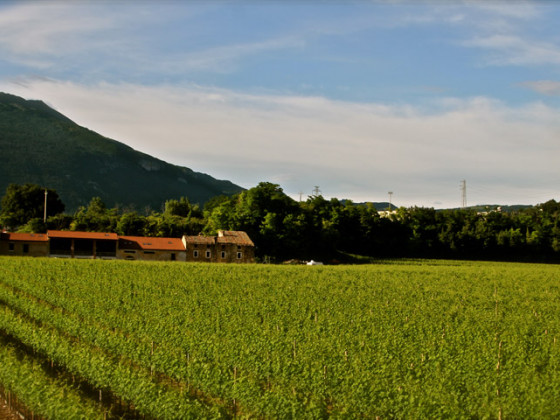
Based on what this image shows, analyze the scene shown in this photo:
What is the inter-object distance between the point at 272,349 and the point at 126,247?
43128mm

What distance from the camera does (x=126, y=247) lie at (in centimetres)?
6147

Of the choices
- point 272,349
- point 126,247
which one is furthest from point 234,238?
point 272,349

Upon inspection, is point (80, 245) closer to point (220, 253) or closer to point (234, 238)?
point (220, 253)

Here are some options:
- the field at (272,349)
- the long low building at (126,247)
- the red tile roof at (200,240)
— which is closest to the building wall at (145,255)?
the long low building at (126,247)

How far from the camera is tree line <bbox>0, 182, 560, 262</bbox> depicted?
71.2 meters

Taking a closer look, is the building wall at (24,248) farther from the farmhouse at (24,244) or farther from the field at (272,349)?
the field at (272,349)

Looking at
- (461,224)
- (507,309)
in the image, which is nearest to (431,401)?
(507,309)

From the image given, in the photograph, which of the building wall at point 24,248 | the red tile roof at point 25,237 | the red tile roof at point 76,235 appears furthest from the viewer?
the red tile roof at point 76,235

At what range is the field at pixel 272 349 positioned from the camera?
52.6ft

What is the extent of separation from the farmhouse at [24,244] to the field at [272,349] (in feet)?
63.6

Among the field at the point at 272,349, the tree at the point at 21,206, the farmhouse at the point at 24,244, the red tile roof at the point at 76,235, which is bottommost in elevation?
the field at the point at 272,349

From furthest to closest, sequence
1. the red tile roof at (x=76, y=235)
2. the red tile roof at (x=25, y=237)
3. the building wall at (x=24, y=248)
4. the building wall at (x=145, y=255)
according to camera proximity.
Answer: the building wall at (x=145, y=255)
the red tile roof at (x=76, y=235)
the red tile roof at (x=25, y=237)
the building wall at (x=24, y=248)

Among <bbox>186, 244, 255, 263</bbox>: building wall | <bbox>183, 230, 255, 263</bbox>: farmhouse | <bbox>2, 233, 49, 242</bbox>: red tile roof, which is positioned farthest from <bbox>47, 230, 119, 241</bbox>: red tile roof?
<bbox>186, 244, 255, 263</bbox>: building wall

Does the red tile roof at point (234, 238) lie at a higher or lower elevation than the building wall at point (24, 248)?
higher
